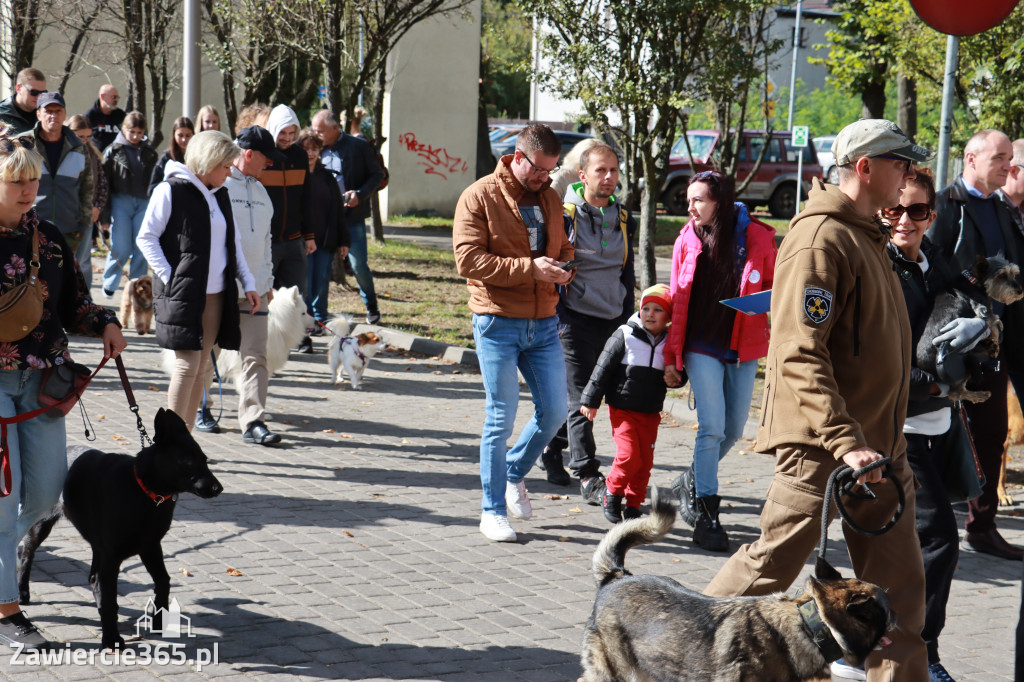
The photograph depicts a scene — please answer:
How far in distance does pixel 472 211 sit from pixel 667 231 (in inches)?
803

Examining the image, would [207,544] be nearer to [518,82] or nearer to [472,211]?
[472,211]

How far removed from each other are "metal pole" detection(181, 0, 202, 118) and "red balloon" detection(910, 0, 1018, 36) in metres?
9.41

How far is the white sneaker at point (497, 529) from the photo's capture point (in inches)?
245

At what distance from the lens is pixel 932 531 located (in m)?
4.50

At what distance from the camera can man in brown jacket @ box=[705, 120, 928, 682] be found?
370 centimetres

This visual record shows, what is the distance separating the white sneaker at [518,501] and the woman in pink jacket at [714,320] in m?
1.01

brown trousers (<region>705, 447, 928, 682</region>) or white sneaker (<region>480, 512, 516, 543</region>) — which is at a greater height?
brown trousers (<region>705, 447, 928, 682</region>)

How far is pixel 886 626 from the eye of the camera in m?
3.27

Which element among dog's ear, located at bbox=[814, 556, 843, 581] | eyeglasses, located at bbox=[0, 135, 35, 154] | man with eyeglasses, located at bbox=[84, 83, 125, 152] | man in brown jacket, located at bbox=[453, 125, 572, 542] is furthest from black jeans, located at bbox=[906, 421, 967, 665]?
man with eyeglasses, located at bbox=[84, 83, 125, 152]

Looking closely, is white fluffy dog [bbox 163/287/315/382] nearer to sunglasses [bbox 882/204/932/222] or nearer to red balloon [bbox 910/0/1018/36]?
red balloon [bbox 910/0/1018/36]

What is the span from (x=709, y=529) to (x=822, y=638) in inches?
120

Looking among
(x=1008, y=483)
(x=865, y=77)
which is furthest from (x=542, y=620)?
(x=865, y=77)

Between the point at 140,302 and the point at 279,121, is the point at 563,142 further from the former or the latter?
the point at 279,121

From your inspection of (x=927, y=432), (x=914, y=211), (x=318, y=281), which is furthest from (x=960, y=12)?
(x=318, y=281)
